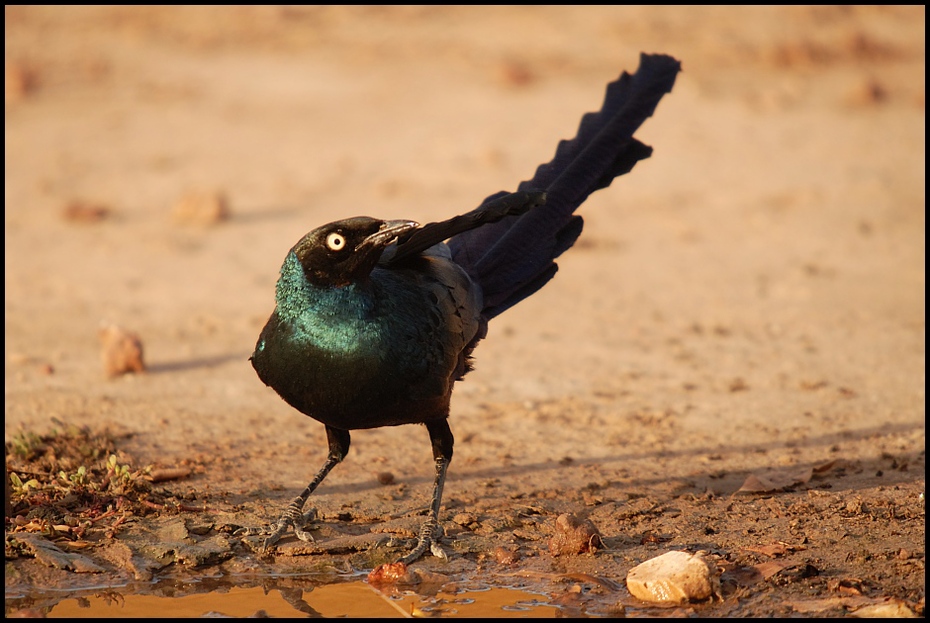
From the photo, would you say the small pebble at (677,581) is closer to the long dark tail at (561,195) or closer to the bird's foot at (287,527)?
the bird's foot at (287,527)

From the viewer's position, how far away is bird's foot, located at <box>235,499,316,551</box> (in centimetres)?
446

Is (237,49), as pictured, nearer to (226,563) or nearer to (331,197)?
(331,197)

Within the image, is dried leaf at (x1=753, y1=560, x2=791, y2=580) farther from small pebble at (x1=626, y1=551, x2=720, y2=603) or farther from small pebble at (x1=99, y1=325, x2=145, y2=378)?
small pebble at (x1=99, y1=325, x2=145, y2=378)

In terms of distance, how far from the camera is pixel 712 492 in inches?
204

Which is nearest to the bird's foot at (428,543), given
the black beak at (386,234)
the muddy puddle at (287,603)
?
the muddy puddle at (287,603)

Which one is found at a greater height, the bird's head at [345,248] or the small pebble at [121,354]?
the bird's head at [345,248]

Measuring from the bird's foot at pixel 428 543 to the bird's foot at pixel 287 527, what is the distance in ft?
1.45

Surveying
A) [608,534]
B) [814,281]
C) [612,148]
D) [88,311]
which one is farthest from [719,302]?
[88,311]

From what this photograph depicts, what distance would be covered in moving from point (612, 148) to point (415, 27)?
9205mm

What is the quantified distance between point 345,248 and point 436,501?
1.18 meters

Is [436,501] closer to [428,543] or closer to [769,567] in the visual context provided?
[428,543]

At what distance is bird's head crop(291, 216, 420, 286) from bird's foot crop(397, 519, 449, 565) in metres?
1.08

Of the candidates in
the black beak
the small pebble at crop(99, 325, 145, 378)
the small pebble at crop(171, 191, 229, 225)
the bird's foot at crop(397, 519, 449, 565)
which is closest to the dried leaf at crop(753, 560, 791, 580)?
the bird's foot at crop(397, 519, 449, 565)

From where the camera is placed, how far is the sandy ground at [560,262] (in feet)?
16.5
